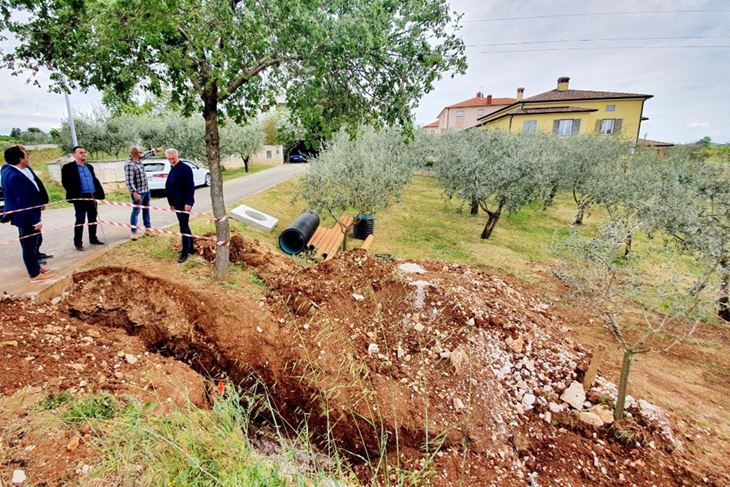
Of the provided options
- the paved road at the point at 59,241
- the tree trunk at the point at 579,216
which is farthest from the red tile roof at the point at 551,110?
the paved road at the point at 59,241

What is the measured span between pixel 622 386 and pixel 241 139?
27586 mm

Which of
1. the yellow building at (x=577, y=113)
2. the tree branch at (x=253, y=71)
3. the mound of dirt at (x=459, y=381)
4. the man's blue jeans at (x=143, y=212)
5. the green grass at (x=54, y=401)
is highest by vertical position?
the yellow building at (x=577, y=113)

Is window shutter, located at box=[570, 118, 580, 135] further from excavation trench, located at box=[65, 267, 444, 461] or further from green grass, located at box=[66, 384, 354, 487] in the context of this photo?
green grass, located at box=[66, 384, 354, 487]

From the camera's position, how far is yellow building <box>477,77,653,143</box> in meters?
32.4

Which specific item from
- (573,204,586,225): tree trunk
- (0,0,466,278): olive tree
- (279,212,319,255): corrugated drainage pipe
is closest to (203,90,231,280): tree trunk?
(0,0,466,278): olive tree

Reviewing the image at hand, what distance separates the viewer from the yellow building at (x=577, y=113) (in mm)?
32406

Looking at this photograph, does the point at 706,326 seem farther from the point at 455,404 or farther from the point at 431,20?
the point at 431,20

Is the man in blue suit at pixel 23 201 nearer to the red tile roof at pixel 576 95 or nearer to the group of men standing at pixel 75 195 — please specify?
the group of men standing at pixel 75 195

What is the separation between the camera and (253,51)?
413cm

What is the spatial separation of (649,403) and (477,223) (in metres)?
11.1

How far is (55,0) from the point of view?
4.04 metres

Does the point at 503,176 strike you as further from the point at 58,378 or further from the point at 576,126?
the point at 576,126

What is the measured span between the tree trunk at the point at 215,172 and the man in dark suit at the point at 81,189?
116 inches

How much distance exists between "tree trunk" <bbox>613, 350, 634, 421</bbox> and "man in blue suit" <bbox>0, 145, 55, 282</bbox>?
8.35 m
